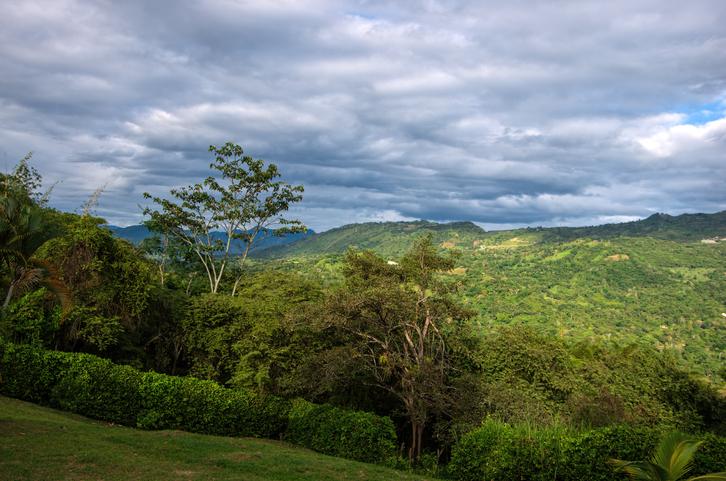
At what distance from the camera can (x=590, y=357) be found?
34625 millimetres

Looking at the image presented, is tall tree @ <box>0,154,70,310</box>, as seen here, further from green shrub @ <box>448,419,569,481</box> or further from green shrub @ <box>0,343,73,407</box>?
green shrub @ <box>448,419,569,481</box>

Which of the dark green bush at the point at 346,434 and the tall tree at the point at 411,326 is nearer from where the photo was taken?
the dark green bush at the point at 346,434

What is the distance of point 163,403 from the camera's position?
703 inches

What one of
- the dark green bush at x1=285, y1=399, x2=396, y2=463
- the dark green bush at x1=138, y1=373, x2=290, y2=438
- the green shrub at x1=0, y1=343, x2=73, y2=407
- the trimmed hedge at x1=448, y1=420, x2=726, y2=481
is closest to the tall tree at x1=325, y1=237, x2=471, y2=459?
the dark green bush at x1=285, y1=399, x2=396, y2=463

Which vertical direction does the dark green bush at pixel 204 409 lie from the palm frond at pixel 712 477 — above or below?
below

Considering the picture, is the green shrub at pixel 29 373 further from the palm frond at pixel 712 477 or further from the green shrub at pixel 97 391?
the palm frond at pixel 712 477

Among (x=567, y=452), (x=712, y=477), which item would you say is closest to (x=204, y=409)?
(x=567, y=452)

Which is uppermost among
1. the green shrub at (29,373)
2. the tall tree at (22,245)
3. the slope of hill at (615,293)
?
the tall tree at (22,245)

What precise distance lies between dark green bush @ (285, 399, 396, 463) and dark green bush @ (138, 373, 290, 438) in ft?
4.98

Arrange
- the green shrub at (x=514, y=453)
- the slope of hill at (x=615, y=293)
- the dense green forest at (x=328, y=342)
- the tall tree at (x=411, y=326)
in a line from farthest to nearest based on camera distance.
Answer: the slope of hill at (x=615, y=293) → the tall tree at (x=411, y=326) → the dense green forest at (x=328, y=342) → the green shrub at (x=514, y=453)

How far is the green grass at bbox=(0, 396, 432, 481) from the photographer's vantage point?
1012cm

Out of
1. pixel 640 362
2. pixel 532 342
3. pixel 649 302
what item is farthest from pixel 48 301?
pixel 649 302

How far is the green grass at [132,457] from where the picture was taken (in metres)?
10.1

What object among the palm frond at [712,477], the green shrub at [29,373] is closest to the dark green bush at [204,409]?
the green shrub at [29,373]
